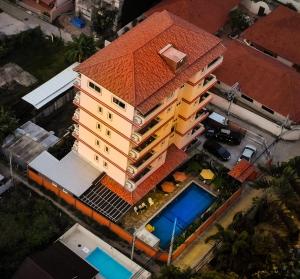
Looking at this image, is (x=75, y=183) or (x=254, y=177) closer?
(x=75, y=183)

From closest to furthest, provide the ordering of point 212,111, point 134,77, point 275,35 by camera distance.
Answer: point 134,77
point 212,111
point 275,35

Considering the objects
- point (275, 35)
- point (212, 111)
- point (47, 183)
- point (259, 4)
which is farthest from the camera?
point (259, 4)

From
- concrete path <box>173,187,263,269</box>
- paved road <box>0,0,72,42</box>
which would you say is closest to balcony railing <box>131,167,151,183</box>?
concrete path <box>173,187,263,269</box>

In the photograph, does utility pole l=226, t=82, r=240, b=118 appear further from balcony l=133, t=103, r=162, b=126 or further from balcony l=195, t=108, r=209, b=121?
balcony l=133, t=103, r=162, b=126

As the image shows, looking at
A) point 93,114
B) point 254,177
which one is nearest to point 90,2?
point 93,114

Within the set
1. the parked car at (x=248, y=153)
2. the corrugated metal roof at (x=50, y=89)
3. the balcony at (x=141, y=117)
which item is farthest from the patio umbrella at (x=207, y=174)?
the corrugated metal roof at (x=50, y=89)

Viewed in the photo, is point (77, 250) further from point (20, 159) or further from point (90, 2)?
point (90, 2)

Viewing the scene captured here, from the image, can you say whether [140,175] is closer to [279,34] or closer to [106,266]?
[106,266]

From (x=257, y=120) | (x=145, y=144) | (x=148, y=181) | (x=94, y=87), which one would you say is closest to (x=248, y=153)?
(x=257, y=120)
